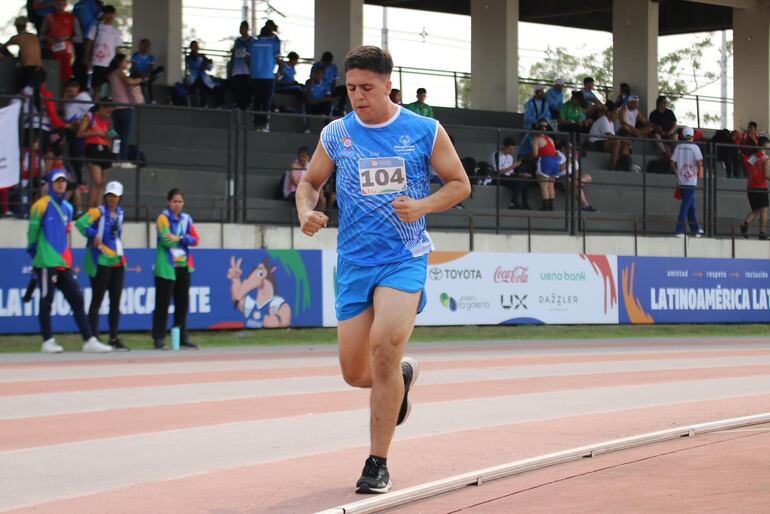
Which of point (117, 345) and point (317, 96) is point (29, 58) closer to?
point (117, 345)

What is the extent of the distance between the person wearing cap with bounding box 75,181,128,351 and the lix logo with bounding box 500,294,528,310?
7679mm

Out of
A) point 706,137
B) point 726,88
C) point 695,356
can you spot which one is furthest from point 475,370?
point 726,88

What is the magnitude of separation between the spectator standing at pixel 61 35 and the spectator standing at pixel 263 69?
360 cm

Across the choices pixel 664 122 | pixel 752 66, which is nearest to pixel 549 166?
pixel 664 122

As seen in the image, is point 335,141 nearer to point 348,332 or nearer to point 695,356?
point 348,332

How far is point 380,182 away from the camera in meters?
6.97

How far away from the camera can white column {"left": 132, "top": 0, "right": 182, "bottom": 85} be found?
96.5ft

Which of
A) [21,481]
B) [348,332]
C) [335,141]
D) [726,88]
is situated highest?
[726,88]

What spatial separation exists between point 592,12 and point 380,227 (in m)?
37.6

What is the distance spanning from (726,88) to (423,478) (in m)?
72.3

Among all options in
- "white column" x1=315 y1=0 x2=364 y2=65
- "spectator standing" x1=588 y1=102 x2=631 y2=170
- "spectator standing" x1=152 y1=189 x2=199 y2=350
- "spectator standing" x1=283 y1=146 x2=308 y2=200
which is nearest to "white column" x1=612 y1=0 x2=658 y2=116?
"spectator standing" x1=588 y1=102 x2=631 y2=170

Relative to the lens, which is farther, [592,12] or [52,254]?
[592,12]

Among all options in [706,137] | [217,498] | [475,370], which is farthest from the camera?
[706,137]

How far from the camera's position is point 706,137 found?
38.4 m
